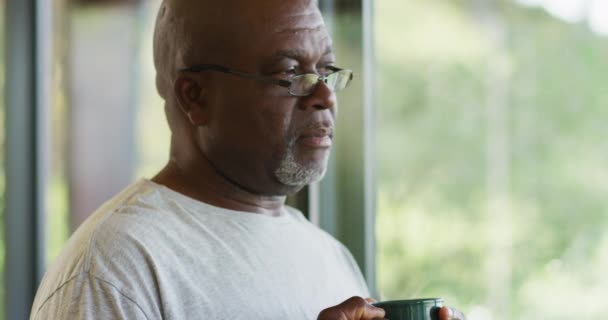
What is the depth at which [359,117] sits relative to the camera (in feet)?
7.34

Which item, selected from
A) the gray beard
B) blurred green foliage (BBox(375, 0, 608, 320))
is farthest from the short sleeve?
blurred green foliage (BBox(375, 0, 608, 320))

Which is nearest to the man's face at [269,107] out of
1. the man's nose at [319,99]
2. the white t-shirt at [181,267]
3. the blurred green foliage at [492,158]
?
the man's nose at [319,99]

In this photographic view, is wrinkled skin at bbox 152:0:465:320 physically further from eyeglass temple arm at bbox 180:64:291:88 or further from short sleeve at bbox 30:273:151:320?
short sleeve at bbox 30:273:151:320

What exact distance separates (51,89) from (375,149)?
1.62 m

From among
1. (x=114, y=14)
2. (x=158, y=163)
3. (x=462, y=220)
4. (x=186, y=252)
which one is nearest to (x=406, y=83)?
(x=462, y=220)

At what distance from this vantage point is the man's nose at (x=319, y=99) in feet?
5.17

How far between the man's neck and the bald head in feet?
0.58

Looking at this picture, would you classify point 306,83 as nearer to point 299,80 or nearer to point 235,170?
point 299,80

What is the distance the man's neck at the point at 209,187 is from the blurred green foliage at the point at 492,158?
55 cm

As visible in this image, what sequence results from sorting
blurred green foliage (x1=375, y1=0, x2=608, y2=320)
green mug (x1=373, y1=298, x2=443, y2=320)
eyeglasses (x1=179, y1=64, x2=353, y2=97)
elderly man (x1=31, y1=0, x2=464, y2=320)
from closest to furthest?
green mug (x1=373, y1=298, x2=443, y2=320)
elderly man (x1=31, y1=0, x2=464, y2=320)
eyeglasses (x1=179, y1=64, x2=353, y2=97)
blurred green foliage (x1=375, y1=0, x2=608, y2=320)

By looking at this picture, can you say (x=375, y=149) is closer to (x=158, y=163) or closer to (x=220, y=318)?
(x=220, y=318)

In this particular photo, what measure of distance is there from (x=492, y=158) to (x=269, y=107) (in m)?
0.58

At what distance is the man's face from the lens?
157cm

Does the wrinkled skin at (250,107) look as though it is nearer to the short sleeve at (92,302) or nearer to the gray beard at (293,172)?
the gray beard at (293,172)
